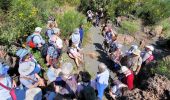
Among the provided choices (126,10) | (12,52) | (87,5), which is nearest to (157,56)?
(126,10)

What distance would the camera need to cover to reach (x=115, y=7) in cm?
1855

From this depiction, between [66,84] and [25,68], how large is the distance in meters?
1.40

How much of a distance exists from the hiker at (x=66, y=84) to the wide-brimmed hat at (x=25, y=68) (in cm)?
103

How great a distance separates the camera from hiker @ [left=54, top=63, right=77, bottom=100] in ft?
25.9

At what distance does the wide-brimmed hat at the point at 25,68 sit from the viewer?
8.86 meters

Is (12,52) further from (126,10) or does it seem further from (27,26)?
(126,10)

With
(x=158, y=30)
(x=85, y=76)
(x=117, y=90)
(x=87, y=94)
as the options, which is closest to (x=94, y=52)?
(x=85, y=76)

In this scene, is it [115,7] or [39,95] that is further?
[115,7]

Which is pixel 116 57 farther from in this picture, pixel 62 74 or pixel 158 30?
pixel 158 30

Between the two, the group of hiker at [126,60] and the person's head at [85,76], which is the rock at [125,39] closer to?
the group of hiker at [126,60]

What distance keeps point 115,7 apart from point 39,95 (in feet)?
37.0

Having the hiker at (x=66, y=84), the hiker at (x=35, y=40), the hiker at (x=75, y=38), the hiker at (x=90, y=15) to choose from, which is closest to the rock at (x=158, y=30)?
the hiker at (x=90, y=15)

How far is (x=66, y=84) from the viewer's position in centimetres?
806

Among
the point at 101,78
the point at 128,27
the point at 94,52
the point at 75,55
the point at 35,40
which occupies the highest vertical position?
the point at 35,40
